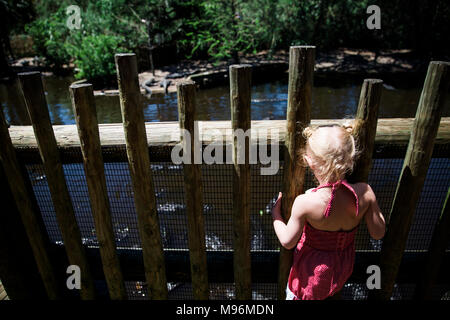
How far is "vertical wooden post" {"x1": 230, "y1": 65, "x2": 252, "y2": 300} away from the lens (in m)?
1.80

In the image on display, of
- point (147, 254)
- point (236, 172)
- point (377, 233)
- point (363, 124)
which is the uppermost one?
point (363, 124)

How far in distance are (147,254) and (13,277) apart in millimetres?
1157

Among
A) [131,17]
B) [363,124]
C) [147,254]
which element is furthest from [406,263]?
[131,17]

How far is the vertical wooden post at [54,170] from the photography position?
1908mm

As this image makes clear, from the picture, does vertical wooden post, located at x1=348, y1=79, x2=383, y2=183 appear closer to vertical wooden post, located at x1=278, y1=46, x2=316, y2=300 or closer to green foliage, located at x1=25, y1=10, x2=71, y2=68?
vertical wooden post, located at x1=278, y1=46, x2=316, y2=300

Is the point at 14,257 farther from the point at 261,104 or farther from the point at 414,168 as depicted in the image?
the point at 261,104

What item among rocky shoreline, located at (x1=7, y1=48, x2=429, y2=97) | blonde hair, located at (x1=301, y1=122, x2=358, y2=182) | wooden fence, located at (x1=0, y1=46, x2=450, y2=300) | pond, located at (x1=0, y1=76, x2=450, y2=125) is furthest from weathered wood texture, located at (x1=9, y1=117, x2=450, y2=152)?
rocky shoreline, located at (x1=7, y1=48, x2=429, y2=97)

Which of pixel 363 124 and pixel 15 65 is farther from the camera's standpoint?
pixel 15 65

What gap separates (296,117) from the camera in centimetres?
188

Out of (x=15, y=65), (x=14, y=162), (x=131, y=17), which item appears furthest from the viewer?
(x=15, y=65)

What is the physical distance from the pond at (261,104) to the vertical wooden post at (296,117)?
744cm

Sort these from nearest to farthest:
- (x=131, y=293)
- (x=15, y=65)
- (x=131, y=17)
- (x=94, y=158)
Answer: (x=94, y=158), (x=131, y=293), (x=131, y=17), (x=15, y=65)
